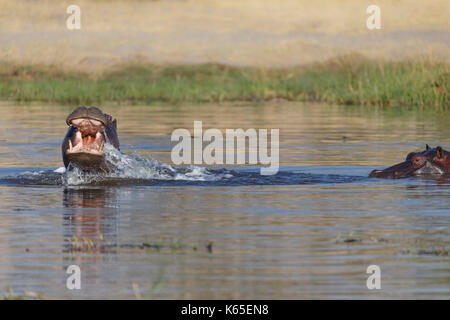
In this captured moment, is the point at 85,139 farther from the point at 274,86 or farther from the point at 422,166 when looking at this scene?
the point at 274,86

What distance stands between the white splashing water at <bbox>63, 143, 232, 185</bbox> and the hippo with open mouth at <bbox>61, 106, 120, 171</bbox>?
20 cm

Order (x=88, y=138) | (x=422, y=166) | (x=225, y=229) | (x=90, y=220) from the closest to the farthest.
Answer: (x=225, y=229) → (x=90, y=220) → (x=88, y=138) → (x=422, y=166)

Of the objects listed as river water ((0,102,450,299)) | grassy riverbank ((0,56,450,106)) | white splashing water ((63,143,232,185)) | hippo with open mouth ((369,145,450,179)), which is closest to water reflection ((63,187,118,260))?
river water ((0,102,450,299))

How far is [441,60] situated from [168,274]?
22.3 meters

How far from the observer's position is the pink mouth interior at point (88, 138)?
1038 centimetres

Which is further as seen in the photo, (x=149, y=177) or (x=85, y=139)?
(x=149, y=177)

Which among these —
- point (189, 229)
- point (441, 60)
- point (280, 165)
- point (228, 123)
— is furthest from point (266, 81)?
point (189, 229)

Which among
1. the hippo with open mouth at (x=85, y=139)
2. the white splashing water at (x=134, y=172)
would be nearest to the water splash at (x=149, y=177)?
the white splashing water at (x=134, y=172)

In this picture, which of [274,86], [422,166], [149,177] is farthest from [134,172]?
[274,86]

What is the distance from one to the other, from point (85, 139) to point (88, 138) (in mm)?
52

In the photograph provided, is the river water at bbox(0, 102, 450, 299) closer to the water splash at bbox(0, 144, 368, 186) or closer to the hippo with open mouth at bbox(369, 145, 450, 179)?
the water splash at bbox(0, 144, 368, 186)

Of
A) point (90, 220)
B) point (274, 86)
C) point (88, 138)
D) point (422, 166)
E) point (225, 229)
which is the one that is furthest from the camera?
point (274, 86)

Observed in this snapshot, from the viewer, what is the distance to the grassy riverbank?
2761cm

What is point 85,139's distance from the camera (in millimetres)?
10820
